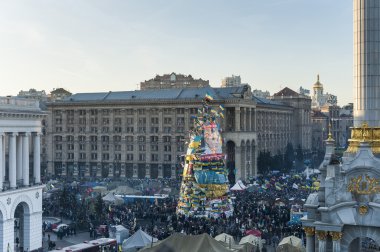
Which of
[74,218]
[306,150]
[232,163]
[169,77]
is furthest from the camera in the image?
[306,150]

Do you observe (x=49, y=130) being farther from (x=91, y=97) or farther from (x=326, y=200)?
(x=326, y=200)

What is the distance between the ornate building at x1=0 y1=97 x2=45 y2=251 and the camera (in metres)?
38.3

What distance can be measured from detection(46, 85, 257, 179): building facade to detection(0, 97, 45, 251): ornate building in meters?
53.9

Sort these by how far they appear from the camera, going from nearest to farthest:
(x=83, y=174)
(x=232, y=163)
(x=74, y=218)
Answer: (x=74, y=218) → (x=232, y=163) → (x=83, y=174)

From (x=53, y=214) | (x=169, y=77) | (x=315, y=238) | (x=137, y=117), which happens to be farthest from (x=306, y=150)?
(x=315, y=238)

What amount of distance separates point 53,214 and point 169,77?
260 feet

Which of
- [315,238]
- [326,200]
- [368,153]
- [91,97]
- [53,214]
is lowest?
[53,214]

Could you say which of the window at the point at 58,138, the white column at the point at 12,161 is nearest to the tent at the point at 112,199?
the white column at the point at 12,161

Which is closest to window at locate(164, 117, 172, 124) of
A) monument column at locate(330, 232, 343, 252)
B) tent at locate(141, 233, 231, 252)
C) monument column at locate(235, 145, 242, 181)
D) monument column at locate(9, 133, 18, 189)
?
monument column at locate(235, 145, 242, 181)

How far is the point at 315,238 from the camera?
75.4 feet

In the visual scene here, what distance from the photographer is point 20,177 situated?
41.2 metres

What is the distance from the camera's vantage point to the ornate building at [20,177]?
126 ft

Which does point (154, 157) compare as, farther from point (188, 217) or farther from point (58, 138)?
point (188, 217)

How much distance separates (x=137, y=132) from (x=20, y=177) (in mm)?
62087
